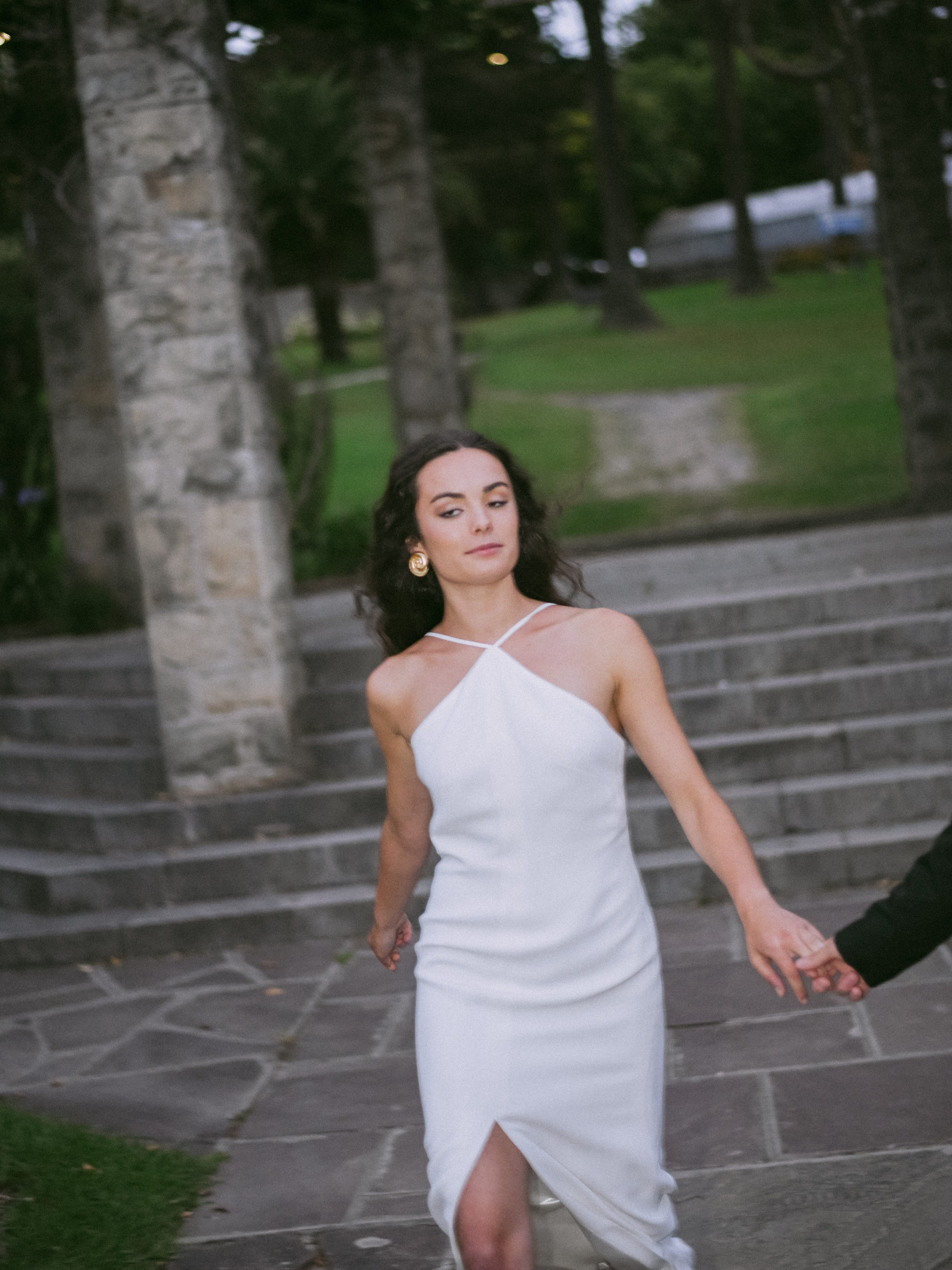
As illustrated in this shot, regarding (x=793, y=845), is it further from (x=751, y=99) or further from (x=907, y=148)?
(x=751, y=99)

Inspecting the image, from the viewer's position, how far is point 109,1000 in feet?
19.8

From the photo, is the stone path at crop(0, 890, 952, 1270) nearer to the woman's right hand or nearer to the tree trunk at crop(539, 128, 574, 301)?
the woman's right hand

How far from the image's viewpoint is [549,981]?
110 inches

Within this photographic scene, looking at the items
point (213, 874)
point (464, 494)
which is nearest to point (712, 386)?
point (213, 874)

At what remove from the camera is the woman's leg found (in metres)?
2.59

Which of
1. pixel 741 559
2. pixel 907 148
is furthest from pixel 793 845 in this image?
pixel 907 148

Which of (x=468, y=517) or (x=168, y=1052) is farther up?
(x=468, y=517)

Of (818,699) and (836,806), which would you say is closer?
(836,806)

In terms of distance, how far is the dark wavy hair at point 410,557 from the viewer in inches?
128

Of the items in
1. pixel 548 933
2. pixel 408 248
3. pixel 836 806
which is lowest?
pixel 836 806

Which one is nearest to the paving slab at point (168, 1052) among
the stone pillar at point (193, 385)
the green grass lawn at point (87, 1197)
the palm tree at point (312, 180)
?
the green grass lawn at point (87, 1197)

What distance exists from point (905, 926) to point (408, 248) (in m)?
9.98

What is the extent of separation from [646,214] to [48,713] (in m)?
55.5

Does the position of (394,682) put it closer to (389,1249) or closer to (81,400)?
(389,1249)
